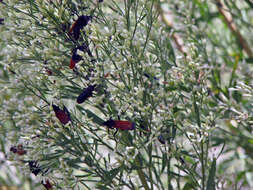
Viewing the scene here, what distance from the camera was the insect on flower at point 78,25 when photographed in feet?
3.77

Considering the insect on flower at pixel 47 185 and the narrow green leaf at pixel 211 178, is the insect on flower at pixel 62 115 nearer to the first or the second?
the insect on flower at pixel 47 185

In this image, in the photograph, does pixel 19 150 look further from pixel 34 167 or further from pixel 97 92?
pixel 97 92

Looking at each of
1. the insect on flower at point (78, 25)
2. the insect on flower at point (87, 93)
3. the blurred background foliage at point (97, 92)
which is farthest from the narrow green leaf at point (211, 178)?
the insect on flower at point (78, 25)

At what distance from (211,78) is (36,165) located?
102 centimetres

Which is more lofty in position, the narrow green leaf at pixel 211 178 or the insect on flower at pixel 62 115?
the insect on flower at pixel 62 115

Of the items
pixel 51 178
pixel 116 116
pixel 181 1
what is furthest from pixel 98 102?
pixel 181 1

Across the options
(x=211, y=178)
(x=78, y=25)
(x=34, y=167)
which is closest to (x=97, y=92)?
(x=78, y=25)

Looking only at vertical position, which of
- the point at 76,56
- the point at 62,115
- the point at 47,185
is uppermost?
the point at 76,56

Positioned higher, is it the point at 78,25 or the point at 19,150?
the point at 78,25

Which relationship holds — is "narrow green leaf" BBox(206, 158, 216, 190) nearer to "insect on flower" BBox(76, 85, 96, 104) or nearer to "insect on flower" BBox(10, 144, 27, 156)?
"insect on flower" BBox(76, 85, 96, 104)

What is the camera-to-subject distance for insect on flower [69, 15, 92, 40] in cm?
115

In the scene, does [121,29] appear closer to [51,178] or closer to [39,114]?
[39,114]

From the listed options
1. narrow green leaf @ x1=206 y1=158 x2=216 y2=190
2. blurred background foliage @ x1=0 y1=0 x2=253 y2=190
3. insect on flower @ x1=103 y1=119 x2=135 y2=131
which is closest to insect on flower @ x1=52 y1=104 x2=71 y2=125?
blurred background foliage @ x1=0 y1=0 x2=253 y2=190

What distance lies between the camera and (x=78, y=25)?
3.78 ft
